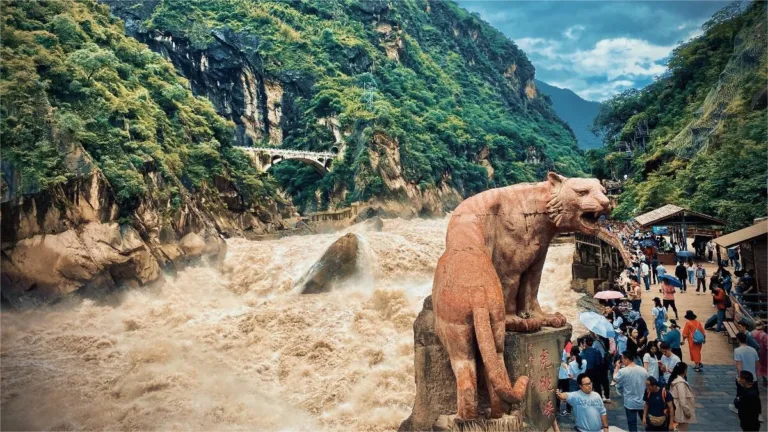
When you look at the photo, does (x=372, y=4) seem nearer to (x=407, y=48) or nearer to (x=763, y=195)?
(x=407, y=48)

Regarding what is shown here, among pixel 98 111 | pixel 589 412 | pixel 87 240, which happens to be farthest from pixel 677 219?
pixel 98 111

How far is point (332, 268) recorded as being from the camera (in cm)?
2083

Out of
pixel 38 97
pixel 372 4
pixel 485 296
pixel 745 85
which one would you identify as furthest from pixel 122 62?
pixel 372 4

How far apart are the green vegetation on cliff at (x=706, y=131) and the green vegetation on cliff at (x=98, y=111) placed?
25047 millimetres

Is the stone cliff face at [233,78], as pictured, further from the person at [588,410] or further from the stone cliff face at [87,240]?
the person at [588,410]

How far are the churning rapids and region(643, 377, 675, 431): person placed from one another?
6274mm

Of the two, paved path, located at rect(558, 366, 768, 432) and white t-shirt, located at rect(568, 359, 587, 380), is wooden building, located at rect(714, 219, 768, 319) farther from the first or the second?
white t-shirt, located at rect(568, 359, 587, 380)

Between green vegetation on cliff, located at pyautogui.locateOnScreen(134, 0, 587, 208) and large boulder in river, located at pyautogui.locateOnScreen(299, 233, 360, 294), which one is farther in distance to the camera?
green vegetation on cliff, located at pyautogui.locateOnScreen(134, 0, 587, 208)

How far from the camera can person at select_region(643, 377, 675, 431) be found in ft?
19.1

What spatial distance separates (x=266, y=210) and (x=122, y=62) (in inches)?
544

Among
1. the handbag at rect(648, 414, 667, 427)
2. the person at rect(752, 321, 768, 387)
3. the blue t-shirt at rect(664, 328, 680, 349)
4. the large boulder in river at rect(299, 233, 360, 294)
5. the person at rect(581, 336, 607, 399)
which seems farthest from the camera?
the large boulder in river at rect(299, 233, 360, 294)

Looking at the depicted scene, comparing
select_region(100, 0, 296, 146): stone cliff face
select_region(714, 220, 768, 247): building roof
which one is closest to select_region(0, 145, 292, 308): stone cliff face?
select_region(714, 220, 768, 247): building roof

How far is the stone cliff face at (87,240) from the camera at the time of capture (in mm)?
18266

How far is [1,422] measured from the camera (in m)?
11.9
